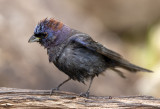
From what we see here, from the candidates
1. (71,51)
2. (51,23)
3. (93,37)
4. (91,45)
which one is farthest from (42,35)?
(93,37)

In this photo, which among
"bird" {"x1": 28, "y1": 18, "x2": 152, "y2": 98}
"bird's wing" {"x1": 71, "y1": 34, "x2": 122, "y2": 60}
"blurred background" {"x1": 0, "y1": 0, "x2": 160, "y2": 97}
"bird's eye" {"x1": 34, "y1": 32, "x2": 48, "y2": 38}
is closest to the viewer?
"bird" {"x1": 28, "y1": 18, "x2": 152, "y2": 98}

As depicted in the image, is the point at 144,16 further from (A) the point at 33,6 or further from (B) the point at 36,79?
(B) the point at 36,79

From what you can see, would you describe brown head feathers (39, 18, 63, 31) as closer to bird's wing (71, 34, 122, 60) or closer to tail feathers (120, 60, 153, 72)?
bird's wing (71, 34, 122, 60)

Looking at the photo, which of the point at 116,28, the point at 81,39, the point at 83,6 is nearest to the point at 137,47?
the point at 116,28

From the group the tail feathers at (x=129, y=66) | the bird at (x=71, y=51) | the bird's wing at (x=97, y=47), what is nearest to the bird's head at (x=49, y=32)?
the bird at (x=71, y=51)

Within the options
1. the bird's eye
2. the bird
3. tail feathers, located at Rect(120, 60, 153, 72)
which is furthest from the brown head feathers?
tail feathers, located at Rect(120, 60, 153, 72)
